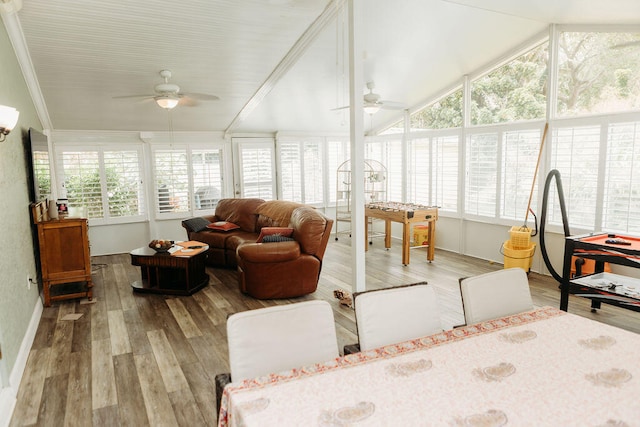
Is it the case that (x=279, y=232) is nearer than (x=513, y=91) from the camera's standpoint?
Yes

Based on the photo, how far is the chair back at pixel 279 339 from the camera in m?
1.57

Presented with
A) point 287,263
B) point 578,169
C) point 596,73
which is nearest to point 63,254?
point 287,263

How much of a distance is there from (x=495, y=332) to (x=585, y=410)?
57 cm

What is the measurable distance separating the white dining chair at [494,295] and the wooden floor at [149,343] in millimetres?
1453

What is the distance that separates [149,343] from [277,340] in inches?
87.7

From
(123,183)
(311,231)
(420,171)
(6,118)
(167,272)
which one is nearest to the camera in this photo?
(6,118)

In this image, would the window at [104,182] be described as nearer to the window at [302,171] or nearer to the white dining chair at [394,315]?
the window at [302,171]

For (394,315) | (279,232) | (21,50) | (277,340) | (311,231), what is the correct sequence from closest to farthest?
1. (277,340)
2. (394,315)
3. (21,50)
4. (311,231)
5. (279,232)

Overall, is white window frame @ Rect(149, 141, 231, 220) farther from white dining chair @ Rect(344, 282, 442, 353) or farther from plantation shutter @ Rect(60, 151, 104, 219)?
white dining chair @ Rect(344, 282, 442, 353)

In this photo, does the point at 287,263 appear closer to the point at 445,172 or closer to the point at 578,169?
the point at 445,172

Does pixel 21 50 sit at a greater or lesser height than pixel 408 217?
greater

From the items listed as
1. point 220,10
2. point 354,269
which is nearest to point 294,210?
point 354,269

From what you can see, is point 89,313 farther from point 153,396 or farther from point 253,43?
point 253,43

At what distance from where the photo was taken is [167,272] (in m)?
5.02
